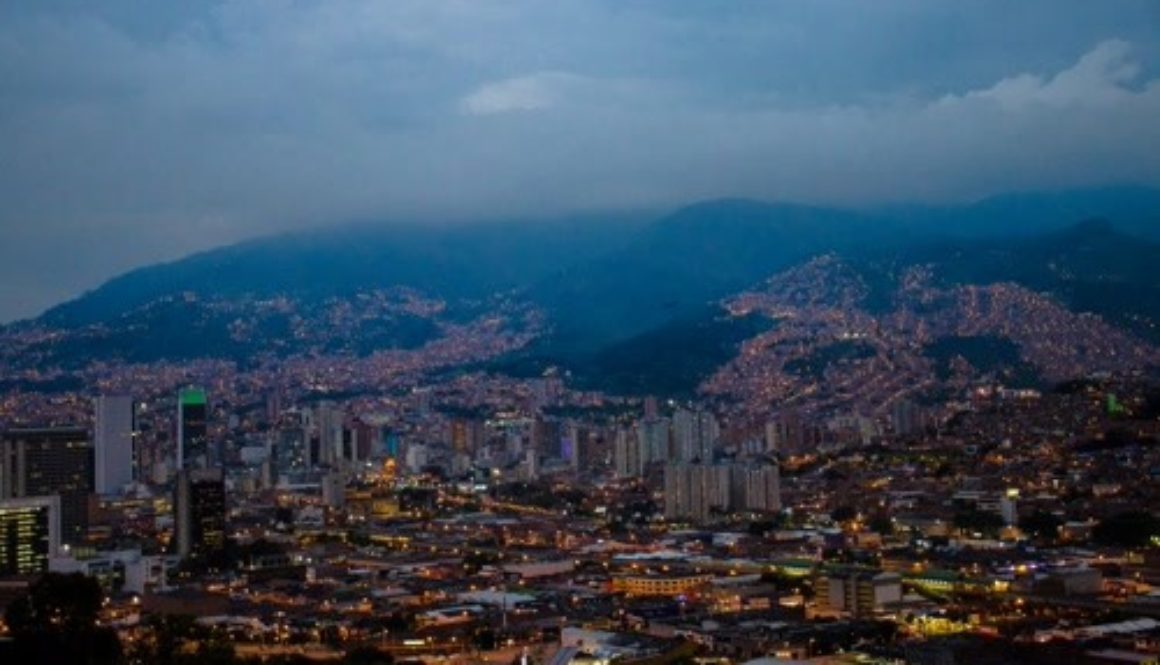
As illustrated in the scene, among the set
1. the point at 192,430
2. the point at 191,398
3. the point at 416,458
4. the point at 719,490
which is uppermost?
the point at 191,398

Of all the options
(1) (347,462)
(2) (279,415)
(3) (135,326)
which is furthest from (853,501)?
(3) (135,326)

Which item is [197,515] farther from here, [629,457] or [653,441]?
[653,441]

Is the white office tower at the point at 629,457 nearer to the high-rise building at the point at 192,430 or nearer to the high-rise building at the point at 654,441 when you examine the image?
the high-rise building at the point at 654,441

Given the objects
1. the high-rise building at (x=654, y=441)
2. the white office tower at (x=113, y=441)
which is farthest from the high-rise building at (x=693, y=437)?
the white office tower at (x=113, y=441)

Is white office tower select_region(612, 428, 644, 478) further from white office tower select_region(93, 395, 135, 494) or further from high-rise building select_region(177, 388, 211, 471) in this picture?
white office tower select_region(93, 395, 135, 494)

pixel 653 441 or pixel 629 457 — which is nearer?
pixel 629 457

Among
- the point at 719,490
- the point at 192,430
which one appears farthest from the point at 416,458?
the point at 719,490

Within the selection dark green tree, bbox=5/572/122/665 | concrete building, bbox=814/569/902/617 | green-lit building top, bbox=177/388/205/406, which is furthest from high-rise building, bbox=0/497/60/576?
green-lit building top, bbox=177/388/205/406
